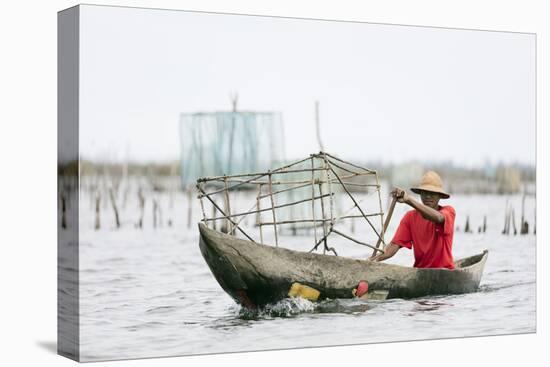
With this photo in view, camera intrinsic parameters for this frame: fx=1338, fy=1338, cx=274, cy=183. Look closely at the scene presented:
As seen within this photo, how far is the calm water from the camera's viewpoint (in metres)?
9.74

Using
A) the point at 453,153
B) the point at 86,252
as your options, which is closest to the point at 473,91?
the point at 453,153

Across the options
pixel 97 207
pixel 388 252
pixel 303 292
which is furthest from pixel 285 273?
pixel 97 207

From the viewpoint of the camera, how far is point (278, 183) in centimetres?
1048

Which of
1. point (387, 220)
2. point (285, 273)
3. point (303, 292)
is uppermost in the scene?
point (387, 220)

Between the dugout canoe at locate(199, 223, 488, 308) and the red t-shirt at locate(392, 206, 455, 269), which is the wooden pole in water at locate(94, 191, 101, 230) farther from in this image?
the red t-shirt at locate(392, 206, 455, 269)

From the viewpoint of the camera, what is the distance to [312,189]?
10.5 metres

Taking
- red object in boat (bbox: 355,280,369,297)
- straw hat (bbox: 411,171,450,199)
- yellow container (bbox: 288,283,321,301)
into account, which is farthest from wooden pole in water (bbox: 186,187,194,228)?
straw hat (bbox: 411,171,450,199)

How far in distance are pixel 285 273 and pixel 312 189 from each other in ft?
2.43

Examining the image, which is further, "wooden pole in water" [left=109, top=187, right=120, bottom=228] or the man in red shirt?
the man in red shirt

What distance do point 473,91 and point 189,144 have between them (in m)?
2.73

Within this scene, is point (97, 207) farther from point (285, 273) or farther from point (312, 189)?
point (312, 189)

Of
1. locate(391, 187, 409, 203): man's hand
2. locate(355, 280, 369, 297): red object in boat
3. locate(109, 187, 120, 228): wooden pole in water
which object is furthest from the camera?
locate(391, 187, 409, 203): man's hand

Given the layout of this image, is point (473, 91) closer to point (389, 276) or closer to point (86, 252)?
point (389, 276)

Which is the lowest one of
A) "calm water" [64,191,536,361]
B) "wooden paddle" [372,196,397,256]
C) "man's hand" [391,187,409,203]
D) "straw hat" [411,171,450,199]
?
"calm water" [64,191,536,361]
